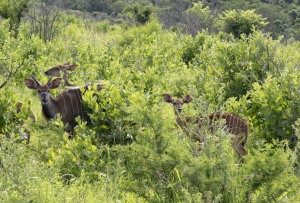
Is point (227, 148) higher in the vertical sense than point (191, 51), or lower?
higher

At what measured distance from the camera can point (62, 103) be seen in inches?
269

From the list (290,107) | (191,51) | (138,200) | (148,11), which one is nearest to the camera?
(138,200)

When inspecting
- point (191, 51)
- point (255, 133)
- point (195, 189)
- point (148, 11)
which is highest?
point (195, 189)

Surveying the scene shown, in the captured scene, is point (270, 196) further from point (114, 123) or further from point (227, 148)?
point (114, 123)

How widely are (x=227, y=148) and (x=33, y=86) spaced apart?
10.6ft

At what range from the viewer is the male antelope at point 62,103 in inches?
262

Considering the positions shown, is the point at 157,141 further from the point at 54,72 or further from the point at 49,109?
the point at 54,72

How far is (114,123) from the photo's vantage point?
6254 mm

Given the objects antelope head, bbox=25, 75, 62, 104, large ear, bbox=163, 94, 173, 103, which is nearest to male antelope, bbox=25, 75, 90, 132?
antelope head, bbox=25, 75, 62, 104

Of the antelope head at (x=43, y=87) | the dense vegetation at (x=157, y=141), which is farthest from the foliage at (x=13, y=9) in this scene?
the antelope head at (x=43, y=87)

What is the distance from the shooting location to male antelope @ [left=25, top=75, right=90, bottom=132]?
666 centimetres

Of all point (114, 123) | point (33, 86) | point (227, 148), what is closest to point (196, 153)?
point (227, 148)

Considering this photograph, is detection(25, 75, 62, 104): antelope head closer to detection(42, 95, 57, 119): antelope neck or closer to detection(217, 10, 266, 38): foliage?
detection(42, 95, 57, 119): antelope neck

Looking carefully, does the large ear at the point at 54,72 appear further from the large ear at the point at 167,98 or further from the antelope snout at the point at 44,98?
the large ear at the point at 167,98
